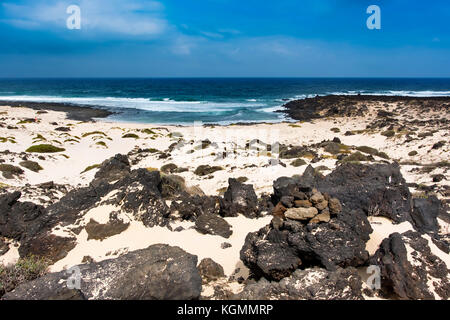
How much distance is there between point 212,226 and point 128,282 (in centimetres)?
295

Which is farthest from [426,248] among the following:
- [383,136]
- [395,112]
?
[395,112]

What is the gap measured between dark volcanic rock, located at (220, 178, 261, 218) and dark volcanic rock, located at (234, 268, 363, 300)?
3.52 meters

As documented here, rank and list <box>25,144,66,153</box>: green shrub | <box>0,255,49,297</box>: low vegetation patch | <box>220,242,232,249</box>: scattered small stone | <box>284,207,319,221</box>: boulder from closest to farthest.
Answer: <box>0,255,49,297</box>: low vegetation patch < <box>284,207,319,221</box>: boulder < <box>220,242,232,249</box>: scattered small stone < <box>25,144,66,153</box>: green shrub

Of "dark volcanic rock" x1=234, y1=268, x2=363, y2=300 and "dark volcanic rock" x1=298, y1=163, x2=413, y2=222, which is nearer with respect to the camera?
"dark volcanic rock" x1=234, y1=268, x2=363, y2=300

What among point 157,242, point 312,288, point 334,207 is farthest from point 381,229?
point 157,242

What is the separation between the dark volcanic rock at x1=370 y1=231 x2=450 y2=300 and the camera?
4.36 m

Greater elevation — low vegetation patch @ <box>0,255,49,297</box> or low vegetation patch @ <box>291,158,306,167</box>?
low vegetation patch @ <box>291,158,306,167</box>

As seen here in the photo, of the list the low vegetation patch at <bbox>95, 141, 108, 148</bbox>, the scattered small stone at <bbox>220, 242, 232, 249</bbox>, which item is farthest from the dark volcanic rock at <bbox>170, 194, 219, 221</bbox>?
the low vegetation patch at <bbox>95, 141, 108, 148</bbox>

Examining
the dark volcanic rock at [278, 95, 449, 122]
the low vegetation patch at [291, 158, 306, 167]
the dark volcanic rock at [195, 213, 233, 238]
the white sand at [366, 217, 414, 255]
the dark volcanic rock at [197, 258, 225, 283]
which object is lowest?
the dark volcanic rock at [197, 258, 225, 283]

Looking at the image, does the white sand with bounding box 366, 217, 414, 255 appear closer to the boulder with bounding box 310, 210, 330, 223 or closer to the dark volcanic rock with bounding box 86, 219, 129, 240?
the boulder with bounding box 310, 210, 330, 223

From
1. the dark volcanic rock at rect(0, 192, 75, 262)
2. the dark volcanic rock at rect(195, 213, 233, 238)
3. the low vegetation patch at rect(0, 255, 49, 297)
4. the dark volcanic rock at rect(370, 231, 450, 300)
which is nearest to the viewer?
the dark volcanic rock at rect(370, 231, 450, 300)

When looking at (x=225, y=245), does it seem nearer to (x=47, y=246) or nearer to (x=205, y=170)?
(x=47, y=246)

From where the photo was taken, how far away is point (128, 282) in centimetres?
407

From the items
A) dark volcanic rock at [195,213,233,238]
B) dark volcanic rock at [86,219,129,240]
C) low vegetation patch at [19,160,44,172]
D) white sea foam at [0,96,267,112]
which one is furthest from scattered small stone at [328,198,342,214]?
white sea foam at [0,96,267,112]
